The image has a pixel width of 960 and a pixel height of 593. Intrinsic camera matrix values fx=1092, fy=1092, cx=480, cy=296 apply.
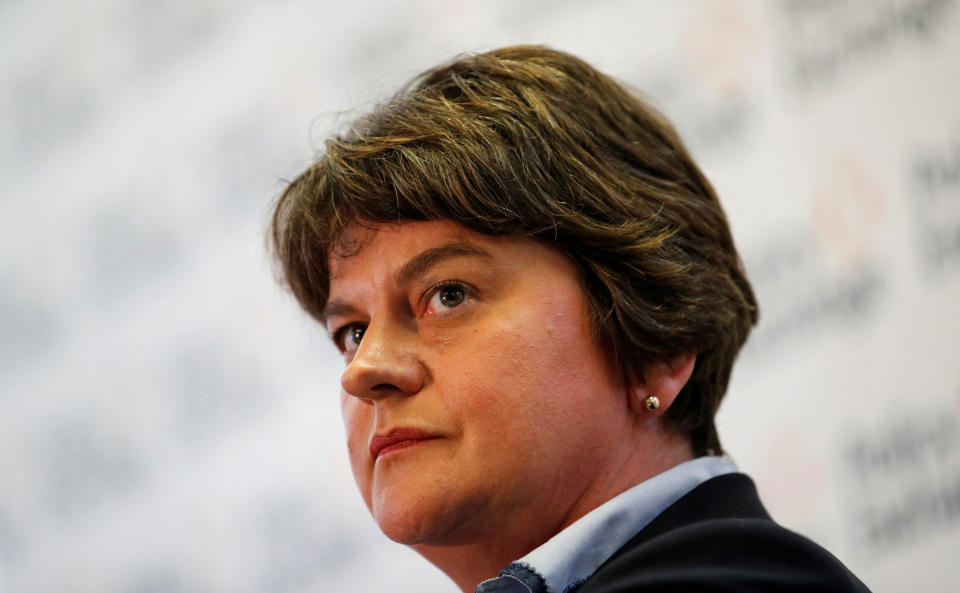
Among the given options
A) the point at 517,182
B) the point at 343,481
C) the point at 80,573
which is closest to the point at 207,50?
the point at 343,481

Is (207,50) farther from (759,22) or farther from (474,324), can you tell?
(474,324)

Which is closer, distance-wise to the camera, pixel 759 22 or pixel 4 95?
pixel 759 22

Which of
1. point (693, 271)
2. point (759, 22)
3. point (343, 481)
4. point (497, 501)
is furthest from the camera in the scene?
point (343, 481)

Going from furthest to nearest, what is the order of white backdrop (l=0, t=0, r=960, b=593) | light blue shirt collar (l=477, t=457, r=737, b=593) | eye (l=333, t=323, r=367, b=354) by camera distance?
1. white backdrop (l=0, t=0, r=960, b=593)
2. eye (l=333, t=323, r=367, b=354)
3. light blue shirt collar (l=477, t=457, r=737, b=593)

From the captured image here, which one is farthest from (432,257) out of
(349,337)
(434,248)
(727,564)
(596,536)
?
(727,564)

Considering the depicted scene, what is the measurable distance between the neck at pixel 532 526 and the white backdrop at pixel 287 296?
0.70 meters

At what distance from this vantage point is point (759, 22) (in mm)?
2434

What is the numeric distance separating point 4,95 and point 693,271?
8.82 feet

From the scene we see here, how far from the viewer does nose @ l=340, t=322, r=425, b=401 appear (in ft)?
4.38

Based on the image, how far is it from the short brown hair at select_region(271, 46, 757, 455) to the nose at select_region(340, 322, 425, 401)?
155 millimetres

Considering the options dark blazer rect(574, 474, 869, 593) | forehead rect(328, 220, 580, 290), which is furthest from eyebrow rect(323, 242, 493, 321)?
dark blazer rect(574, 474, 869, 593)

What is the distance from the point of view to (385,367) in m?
1.33

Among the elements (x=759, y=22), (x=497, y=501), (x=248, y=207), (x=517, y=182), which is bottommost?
(x=497, y=501)

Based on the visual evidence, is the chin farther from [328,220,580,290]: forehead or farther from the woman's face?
[328,220,580,290]: forehead
